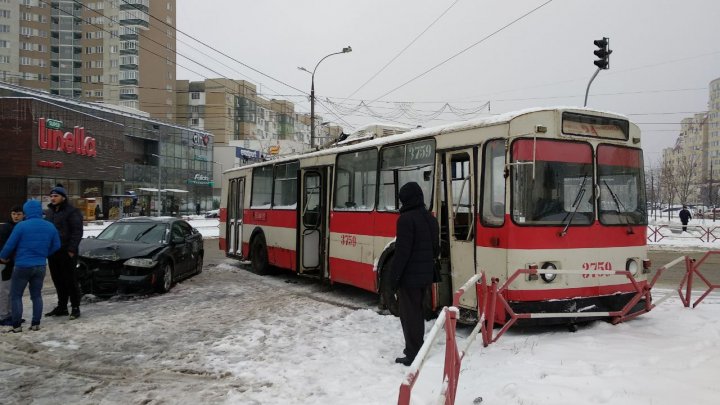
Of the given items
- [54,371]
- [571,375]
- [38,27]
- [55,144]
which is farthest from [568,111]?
[38,27]

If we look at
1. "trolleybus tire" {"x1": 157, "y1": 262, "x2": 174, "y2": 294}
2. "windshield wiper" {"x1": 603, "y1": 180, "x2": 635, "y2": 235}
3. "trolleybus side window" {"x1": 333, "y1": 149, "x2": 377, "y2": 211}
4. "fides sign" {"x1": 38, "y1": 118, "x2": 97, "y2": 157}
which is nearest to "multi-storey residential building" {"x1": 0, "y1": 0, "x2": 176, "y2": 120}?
"fides sign" {"x1": 38, "y1": 118, "x2": 97, "y2": 157}

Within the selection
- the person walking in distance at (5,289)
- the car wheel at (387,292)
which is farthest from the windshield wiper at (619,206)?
the person walking in distance at (5,289)

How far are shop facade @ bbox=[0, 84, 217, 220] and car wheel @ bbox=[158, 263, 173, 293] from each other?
31.8 meters

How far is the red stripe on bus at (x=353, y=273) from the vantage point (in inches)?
357

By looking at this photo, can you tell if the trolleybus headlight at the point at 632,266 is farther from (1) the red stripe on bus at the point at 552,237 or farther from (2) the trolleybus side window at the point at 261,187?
(2) the trolleybus side window at the point at 261,187

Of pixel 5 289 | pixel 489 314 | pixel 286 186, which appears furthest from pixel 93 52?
pixel 489 314

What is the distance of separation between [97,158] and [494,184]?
50.2m

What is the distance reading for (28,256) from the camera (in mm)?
7277

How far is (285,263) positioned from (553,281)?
744 centimetres

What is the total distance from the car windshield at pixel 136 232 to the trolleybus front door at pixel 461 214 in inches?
258

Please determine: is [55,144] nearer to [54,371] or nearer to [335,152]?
[335,152]

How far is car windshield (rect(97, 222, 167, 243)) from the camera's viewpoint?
1084 cm

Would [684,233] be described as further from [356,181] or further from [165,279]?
[165,279]

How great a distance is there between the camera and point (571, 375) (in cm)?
459
